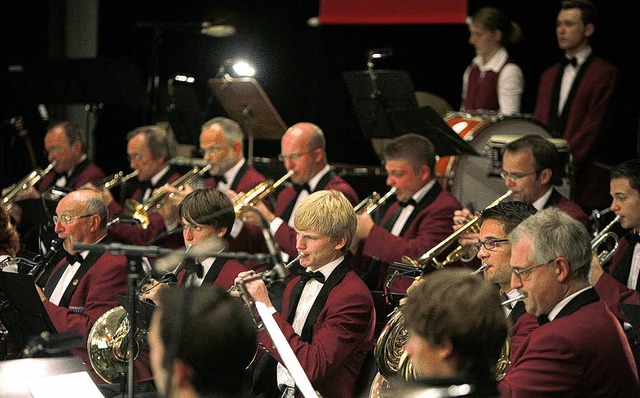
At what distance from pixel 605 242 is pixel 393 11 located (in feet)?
11.4

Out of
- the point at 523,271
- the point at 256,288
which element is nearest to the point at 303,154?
the point at 256,288

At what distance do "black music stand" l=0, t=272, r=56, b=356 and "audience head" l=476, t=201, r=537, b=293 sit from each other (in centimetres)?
202

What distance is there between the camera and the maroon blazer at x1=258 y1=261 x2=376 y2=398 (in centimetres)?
422

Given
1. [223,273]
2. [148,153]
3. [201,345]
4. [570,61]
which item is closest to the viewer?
[201,345]

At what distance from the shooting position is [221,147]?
25.4 feet

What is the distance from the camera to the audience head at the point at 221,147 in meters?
7.75

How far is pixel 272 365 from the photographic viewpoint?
470cm

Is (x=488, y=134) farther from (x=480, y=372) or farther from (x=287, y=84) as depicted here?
(x=480, y=372)

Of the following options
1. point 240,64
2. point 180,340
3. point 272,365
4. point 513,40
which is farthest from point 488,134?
point 180,340

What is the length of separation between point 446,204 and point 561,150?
815 millimetres

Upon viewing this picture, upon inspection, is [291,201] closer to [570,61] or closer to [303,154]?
[303,154]

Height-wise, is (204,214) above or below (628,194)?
below

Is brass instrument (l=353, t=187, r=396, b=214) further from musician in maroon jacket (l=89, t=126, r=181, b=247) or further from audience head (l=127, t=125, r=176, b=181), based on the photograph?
audience head (l=127, t=125, r=176, b=181)

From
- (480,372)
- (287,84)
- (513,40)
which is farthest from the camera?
(287,84)
